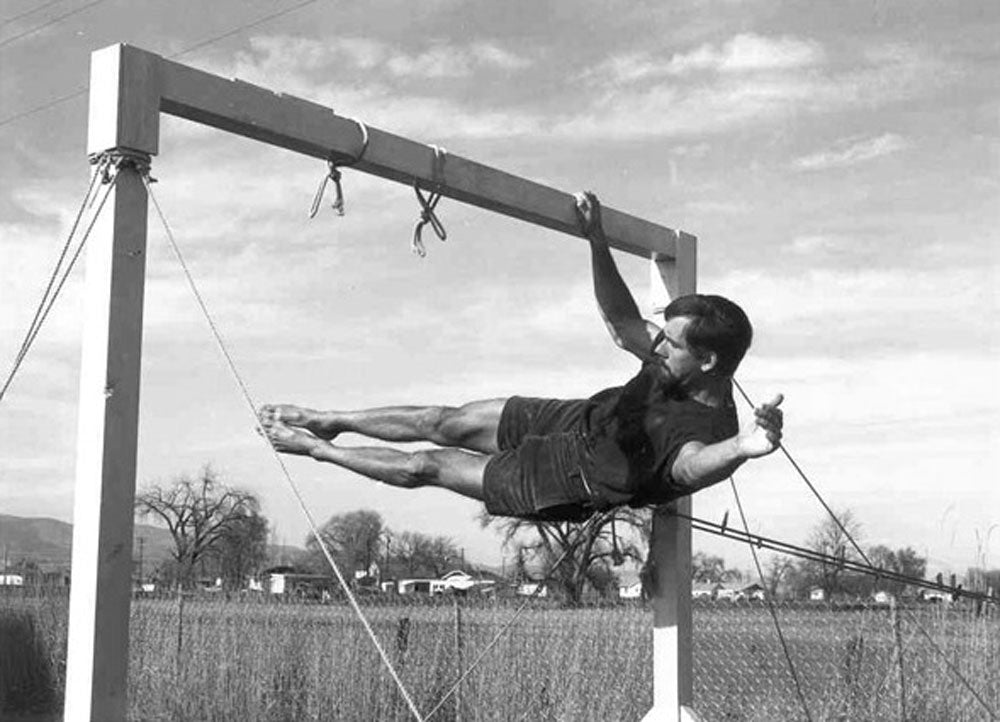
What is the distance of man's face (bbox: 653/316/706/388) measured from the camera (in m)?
3.44

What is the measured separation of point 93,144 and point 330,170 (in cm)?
73

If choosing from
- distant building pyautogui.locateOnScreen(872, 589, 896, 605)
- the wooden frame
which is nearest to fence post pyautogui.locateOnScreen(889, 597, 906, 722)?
distant building pyautogui.locateOnScreen(872, 589, 896, 605)

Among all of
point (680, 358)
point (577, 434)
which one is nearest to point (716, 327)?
point (680, 358)

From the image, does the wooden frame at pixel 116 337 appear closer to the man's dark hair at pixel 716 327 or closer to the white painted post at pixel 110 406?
the white painted post at pixel 110 406

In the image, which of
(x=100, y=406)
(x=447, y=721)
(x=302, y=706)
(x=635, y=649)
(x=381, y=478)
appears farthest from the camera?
(x=302, y=706)

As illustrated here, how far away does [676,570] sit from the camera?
4.10 meters

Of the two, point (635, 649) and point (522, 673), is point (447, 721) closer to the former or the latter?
point (522, 673)

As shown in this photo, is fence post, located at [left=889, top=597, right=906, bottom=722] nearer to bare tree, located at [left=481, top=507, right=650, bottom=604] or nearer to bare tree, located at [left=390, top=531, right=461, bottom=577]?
bare tree, located at [left=481, top=507, right=650, bottom=604]

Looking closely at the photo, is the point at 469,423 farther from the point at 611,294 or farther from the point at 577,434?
the point at 611,294

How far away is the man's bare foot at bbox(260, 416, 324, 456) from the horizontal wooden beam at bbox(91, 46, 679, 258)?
69 centimetres

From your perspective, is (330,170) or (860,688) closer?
(330,170)

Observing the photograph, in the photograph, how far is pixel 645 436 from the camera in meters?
3.42

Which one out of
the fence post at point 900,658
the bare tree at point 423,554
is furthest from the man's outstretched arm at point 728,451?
the bare tree at point 423,554

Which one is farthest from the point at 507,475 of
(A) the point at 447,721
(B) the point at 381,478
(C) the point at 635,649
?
(A) the point at 447,721
